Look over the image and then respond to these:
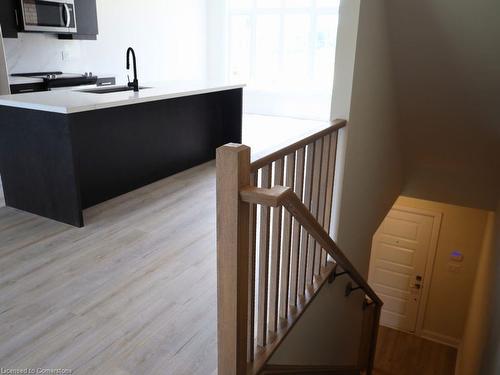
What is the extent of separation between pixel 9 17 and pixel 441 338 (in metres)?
7.49

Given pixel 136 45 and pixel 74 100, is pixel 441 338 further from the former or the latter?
pixel 136 45

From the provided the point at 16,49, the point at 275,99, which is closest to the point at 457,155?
the point at 275,99

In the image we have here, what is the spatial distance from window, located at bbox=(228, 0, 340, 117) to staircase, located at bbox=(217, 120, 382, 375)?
6019 millimetres

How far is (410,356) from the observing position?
6.46m

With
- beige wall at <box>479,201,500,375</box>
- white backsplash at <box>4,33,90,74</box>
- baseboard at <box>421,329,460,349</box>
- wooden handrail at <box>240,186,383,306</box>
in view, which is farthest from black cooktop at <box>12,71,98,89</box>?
baseboard at <box>421,329,460,349</box>

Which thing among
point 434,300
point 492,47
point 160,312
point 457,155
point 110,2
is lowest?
point 434,300

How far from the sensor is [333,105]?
2.66m

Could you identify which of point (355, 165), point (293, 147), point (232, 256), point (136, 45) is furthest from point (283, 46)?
point (232, 256)

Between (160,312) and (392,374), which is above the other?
(160,312)

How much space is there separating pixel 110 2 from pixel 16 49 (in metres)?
1.83

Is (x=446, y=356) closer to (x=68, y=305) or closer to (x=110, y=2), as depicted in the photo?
(x=68, y=305)

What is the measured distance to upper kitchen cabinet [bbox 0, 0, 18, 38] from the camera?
16.0 ft

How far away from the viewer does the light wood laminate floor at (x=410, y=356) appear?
6148 mm

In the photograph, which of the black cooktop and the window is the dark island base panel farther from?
the window
